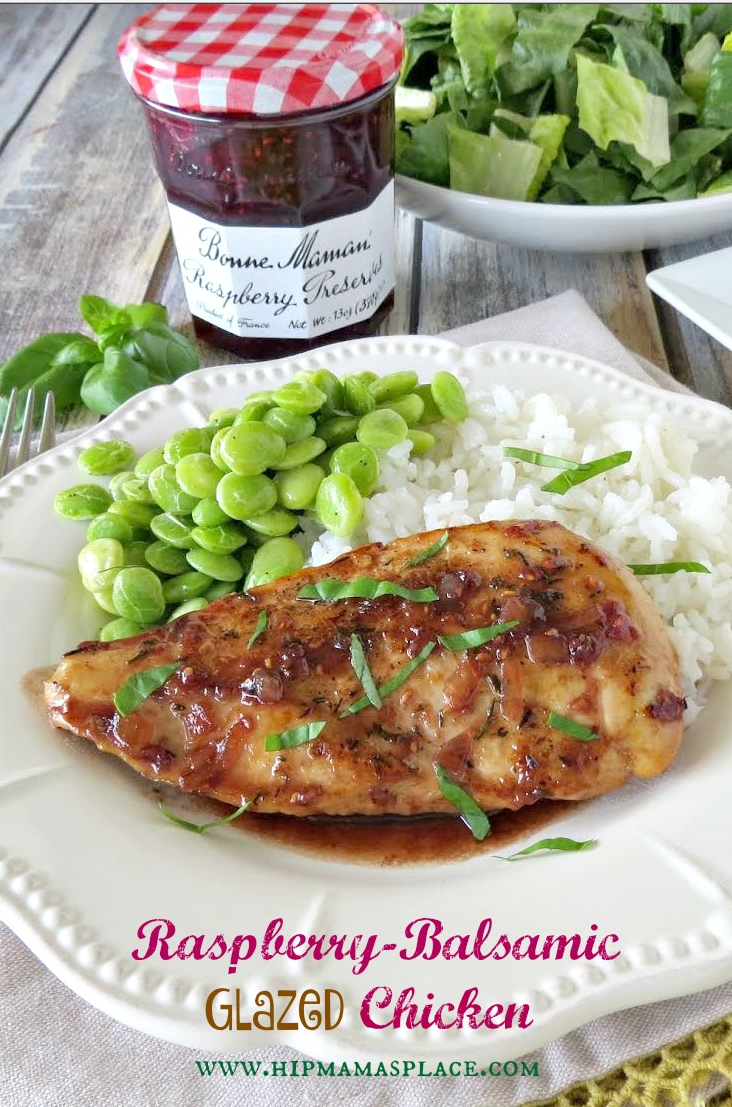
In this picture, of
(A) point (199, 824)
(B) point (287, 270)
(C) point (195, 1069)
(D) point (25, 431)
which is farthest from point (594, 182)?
(C) point (195, 1069)

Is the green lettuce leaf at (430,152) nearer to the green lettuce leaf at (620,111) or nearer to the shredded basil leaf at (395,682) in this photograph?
the green lettuce leaf at (620,111)

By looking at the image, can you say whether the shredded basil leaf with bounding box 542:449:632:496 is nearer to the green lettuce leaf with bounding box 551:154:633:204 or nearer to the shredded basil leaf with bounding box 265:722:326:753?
the shredded basil leaf with bounding box 265:722:326:753

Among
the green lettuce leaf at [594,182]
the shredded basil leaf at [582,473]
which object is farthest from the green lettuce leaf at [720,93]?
the shredded basil leaf at [582,473]

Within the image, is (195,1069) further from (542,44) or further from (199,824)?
(542,44)

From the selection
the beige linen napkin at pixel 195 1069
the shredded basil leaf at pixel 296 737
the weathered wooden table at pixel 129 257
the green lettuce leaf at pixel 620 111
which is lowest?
the beige linen napkin at pixel 195 1069

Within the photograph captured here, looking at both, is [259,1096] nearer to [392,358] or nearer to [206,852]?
[206,852]

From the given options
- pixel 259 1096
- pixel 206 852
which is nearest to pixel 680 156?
pixel 206 852
